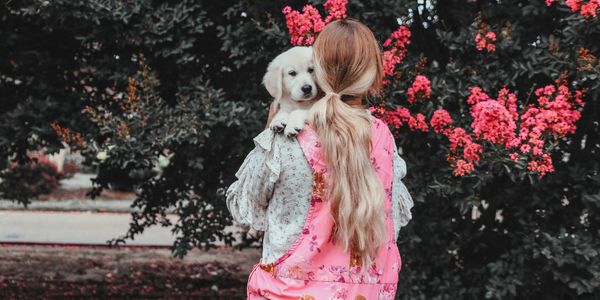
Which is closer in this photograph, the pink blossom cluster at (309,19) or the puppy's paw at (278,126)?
the puppy's paw at (278,126)

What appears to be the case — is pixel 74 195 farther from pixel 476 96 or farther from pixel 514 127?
pixel 514 127

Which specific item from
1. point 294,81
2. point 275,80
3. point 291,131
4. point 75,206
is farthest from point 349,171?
point 75,206

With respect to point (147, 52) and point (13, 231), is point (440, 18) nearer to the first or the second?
point (147, 52)

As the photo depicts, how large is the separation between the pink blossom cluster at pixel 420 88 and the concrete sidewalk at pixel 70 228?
7839 millimetres

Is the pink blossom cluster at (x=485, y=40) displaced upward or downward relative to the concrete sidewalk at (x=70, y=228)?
upward

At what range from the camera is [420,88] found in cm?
419

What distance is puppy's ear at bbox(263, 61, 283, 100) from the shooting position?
3.17m

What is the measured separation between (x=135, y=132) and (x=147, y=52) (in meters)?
0.82

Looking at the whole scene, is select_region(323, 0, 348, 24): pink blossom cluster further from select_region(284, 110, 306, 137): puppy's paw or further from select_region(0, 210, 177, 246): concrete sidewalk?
select_region(0, 210, 177, 246): concrete sidewalk

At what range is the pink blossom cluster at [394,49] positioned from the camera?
4230 mm

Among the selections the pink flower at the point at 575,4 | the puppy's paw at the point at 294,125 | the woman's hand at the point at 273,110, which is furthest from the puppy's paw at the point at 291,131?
the pink flower at the point at 575,4

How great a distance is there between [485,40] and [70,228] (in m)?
10.8

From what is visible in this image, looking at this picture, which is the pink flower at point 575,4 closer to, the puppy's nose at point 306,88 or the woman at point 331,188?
the puppy's nose at point 306,88

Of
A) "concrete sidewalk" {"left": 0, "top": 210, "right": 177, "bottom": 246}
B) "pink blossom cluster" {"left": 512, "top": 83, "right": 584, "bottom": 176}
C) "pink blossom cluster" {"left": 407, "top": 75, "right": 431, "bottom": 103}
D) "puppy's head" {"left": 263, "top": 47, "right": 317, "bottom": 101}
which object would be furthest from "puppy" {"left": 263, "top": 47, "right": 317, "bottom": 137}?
"concrete sidewalk" {"left": 0, "top": 210, "right": 177, "bottom": 246}
